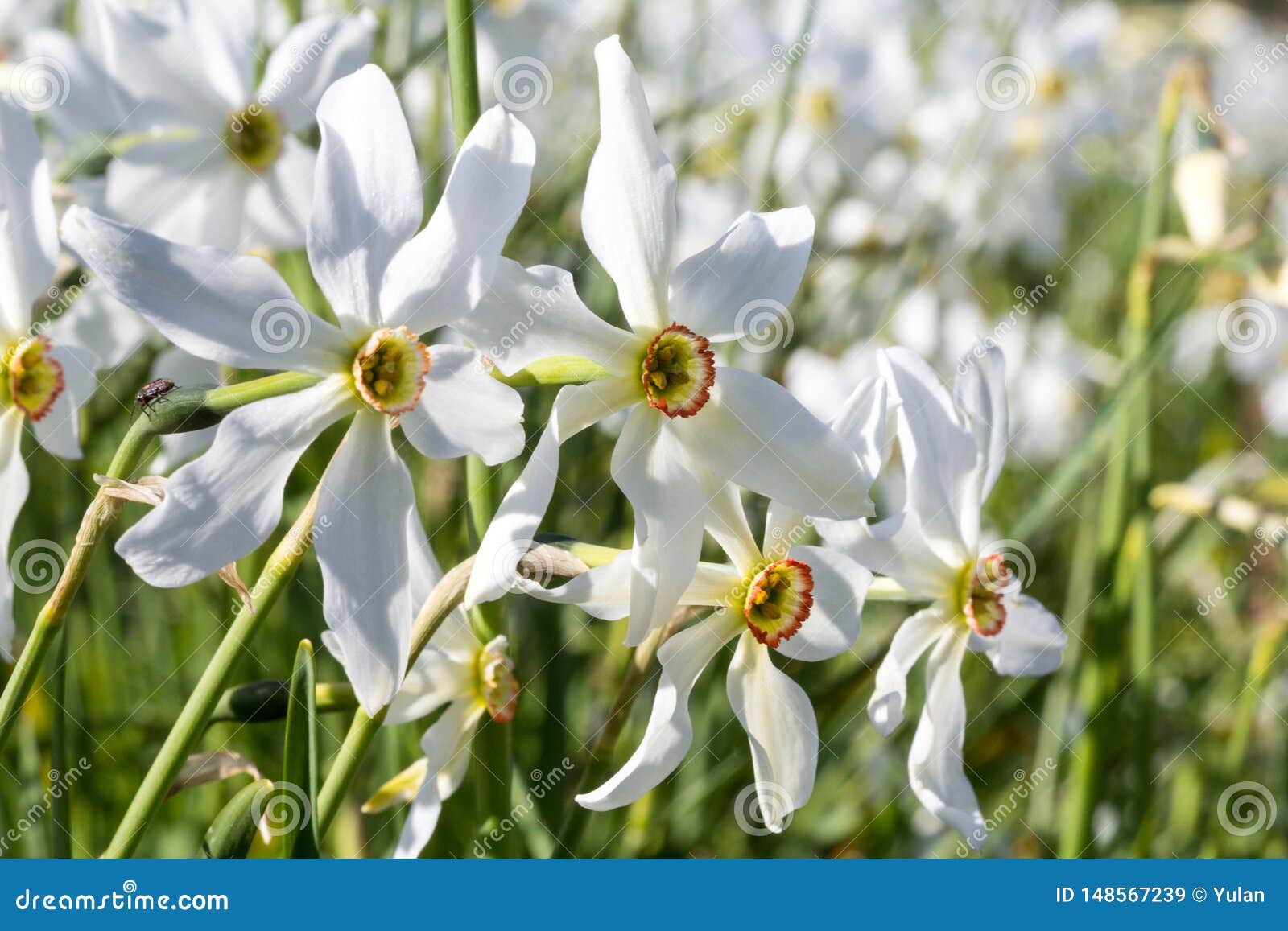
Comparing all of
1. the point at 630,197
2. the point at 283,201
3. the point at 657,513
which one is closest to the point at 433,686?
the point at 657,513

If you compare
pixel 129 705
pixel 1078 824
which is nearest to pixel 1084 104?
pixel 1078 824

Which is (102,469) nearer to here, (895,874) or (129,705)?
(129,705)

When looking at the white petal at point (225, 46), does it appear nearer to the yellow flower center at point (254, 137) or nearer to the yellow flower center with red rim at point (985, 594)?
the yellow flower center at point (254, 137)

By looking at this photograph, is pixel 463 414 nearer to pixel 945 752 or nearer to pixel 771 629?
pixel 771 629

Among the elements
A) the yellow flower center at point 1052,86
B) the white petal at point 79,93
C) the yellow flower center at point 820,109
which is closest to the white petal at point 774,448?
the white petal at point 79,93

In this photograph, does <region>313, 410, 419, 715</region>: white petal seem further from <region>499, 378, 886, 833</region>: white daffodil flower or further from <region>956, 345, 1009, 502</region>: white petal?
<region>956, 345, 1009, 502</region>: white petal

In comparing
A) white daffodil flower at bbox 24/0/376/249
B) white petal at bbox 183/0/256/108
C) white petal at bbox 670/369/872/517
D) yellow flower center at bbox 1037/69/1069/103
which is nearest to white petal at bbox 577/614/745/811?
white petal at bbox 670/369/872/517
